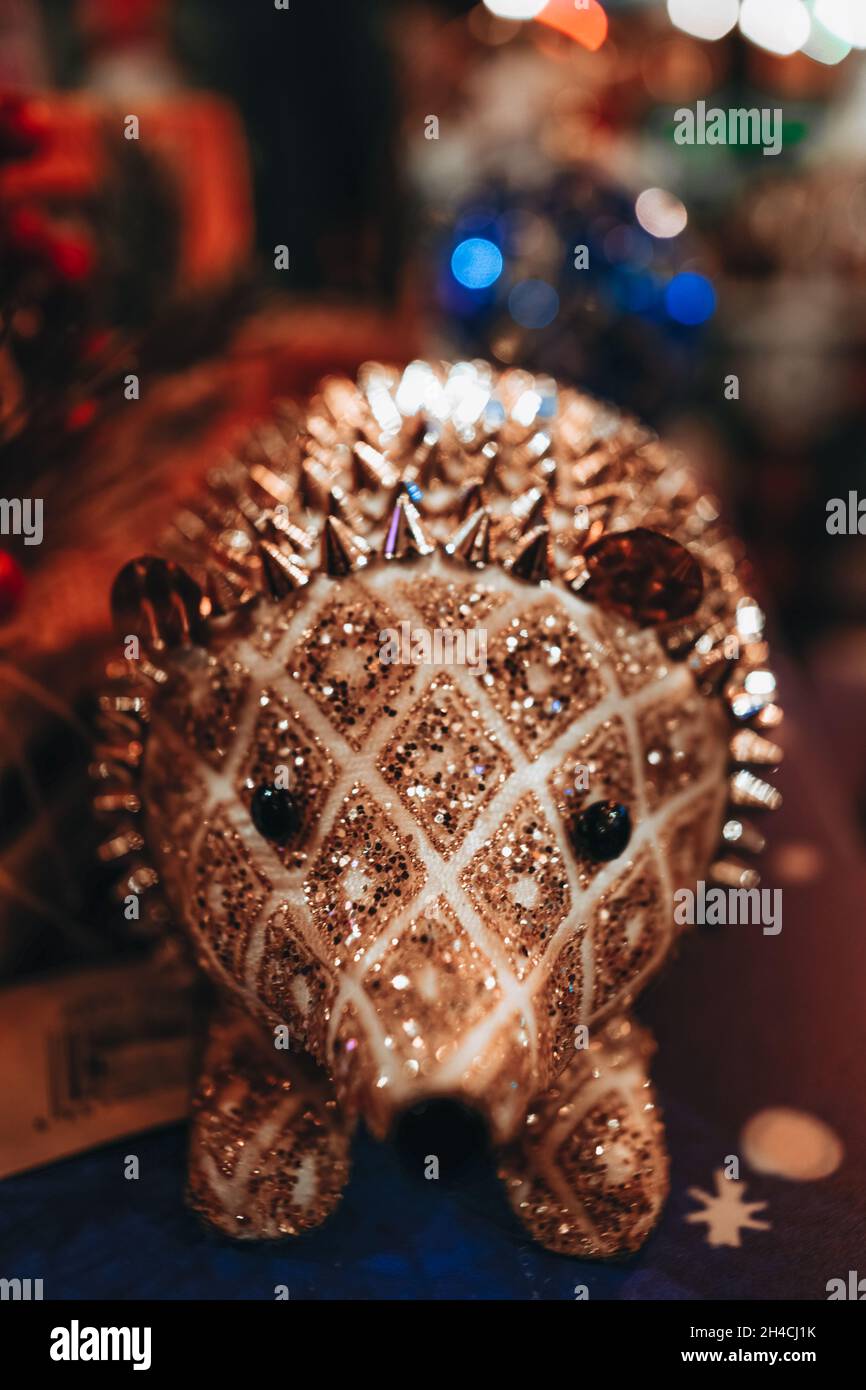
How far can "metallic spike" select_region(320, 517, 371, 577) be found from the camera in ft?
2.26

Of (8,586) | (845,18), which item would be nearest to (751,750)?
(8,586)

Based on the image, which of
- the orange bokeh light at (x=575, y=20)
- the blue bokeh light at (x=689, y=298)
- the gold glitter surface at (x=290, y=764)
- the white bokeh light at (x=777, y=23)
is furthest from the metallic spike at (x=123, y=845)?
the white bokeh light at (x=777, y=23)

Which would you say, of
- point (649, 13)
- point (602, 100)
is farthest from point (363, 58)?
point (649, 13)

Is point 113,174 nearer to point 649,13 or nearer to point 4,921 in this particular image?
point 4,921

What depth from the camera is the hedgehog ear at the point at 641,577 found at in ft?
2.27

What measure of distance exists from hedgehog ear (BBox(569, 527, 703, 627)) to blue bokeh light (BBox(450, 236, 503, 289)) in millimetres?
976

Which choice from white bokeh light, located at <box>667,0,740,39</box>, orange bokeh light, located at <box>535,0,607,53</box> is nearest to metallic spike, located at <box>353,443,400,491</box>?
orange bokeh light, located at <box>535,0,607,53</box>

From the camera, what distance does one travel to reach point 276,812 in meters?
0.66

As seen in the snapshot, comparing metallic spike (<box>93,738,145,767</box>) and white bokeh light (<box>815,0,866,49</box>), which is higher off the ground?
white bokeh light (<box>815,0,866,49</box>)

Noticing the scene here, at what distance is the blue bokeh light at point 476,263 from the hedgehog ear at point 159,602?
3.31 ft

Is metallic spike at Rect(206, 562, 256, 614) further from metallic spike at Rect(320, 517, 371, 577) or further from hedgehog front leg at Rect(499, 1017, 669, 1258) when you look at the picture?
hedgehog front leg at Rect(499, 1017, 669, 1258)

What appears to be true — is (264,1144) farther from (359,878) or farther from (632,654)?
(632,654)

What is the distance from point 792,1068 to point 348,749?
44 centimetres

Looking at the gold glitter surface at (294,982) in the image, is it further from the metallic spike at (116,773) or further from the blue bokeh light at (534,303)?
the blue bokeh light at (534,303)
